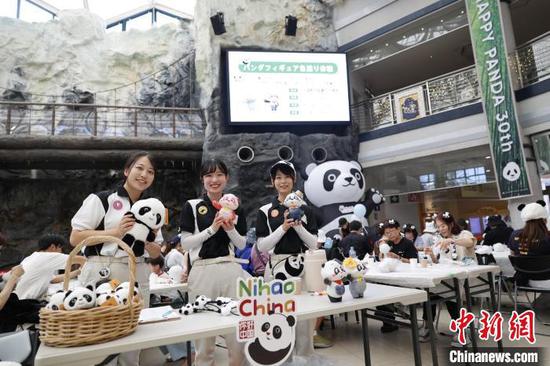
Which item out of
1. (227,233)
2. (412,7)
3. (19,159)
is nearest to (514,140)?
(412,7)

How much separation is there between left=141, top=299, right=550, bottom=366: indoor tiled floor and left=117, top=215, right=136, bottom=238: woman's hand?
6.43 feet

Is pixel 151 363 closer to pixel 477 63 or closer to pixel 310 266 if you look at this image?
pixel 310 266

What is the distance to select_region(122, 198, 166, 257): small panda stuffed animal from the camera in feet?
6.39

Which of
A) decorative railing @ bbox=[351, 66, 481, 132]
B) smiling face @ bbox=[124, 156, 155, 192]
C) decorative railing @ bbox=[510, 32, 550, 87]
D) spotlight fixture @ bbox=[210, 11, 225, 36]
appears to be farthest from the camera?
spotlight fixture @ bbox=[210, 11, 225, 36]

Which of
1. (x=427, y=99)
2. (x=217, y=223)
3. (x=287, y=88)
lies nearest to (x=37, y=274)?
(x=217, y=223)

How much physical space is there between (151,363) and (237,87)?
6842 millimetres

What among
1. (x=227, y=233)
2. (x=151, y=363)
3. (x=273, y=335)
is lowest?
(x=151, y=363)

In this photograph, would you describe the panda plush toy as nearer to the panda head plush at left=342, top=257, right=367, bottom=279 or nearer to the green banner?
the panda head plush at left=342, top=257, right=367, bottom=279

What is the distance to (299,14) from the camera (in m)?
10.3

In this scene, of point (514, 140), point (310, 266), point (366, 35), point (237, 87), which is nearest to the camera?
point (310, 266)

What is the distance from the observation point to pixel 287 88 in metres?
9.35

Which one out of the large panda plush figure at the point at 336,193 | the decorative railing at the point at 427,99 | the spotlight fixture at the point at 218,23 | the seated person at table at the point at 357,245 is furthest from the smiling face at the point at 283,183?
the spotlight fixture at the point at 218,23

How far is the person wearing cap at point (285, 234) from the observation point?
7.61ft

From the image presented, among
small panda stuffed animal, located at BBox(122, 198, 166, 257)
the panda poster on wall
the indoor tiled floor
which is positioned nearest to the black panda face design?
small panda stuffed animal, located at BBox(122, 198, 166, 257)
